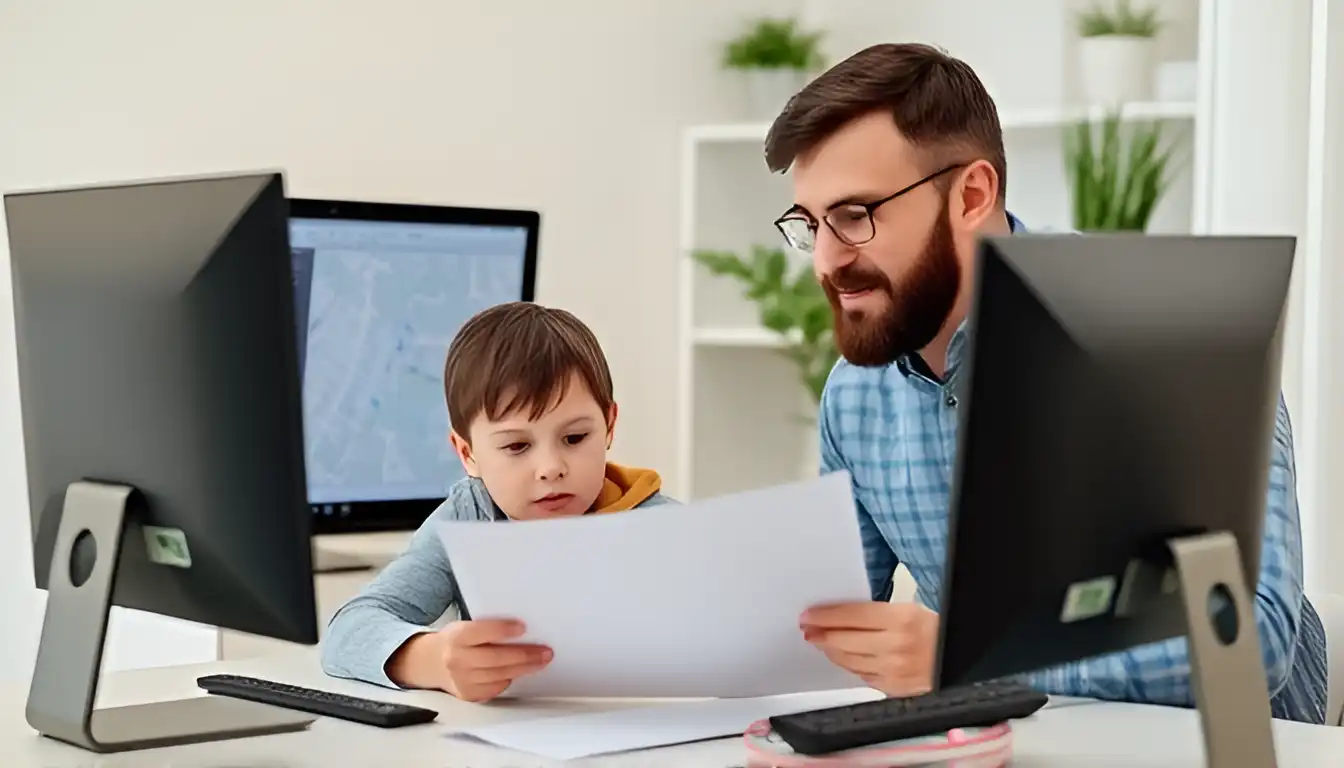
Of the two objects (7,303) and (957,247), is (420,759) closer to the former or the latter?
(957,247)

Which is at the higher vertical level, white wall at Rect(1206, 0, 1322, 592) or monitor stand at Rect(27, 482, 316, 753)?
white wall at Rect(1206, 0, 1322, 592)

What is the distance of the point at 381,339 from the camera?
2.66 m

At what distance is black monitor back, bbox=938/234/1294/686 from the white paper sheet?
14.7 inches

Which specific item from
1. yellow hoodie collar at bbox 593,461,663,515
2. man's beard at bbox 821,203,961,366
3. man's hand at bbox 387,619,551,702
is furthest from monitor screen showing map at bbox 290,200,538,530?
man's hand at bbox 387,619,551,702

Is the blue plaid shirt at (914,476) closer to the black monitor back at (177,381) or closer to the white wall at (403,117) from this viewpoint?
the black monitor back at (177,381)

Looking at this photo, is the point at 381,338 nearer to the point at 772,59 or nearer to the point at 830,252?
the point at 830,252

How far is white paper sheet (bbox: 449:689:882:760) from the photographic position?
4.62 feet

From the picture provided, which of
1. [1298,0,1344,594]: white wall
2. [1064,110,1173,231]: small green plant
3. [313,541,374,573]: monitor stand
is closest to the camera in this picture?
[313,541,374,573]: monitor stand

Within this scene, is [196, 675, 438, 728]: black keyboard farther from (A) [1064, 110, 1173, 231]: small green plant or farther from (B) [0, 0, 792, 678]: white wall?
(A) [1064, 110, 1173, 231]: small green plant

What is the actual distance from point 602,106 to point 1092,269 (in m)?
2.67

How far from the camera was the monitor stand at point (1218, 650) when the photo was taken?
3.96 feet

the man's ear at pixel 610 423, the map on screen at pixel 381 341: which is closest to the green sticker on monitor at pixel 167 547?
the man's ear at pixel 610 423

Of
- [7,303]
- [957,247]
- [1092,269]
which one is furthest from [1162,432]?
[7,303]

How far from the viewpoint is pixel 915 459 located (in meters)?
2.01
